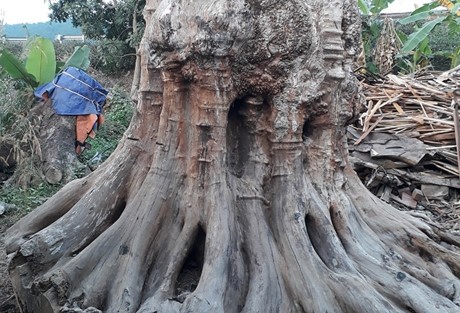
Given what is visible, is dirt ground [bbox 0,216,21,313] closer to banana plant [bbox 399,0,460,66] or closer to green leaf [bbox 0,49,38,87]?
green leaf [bbox 0,49,38,87]

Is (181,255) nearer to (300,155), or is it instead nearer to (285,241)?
(285,241)

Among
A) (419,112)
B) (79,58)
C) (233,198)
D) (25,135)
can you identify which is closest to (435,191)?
(419,112)

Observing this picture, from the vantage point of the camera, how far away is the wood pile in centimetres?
691

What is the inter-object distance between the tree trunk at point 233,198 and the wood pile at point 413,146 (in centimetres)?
270

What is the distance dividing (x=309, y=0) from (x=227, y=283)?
73.1 inches

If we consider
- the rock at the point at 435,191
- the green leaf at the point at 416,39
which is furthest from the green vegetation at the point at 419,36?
the rock at the point at 435,191

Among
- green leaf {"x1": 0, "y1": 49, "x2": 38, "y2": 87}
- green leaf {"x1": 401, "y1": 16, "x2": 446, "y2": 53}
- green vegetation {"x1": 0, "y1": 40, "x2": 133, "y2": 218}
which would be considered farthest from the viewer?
green leaf {"x1": 401, "y1": 16, "x2": 446, "y2": 53}

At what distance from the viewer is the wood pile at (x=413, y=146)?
22.7 ft

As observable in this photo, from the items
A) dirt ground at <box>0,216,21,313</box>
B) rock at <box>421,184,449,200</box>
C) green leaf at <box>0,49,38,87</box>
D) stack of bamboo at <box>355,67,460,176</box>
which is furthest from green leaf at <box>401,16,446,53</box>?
dirt ground at <box>0,216,21,313</box>

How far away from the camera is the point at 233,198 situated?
3793 mm

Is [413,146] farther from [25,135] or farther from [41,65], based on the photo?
[41,65]

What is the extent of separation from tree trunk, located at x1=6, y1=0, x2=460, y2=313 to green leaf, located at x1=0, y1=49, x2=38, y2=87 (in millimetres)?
4833

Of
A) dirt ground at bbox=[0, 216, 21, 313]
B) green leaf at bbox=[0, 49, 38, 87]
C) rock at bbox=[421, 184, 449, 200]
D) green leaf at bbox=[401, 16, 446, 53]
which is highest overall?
green leaf at bbox=[401, 16, 446, 53]

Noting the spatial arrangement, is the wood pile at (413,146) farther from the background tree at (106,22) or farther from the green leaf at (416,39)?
the background tree at (106,22)
